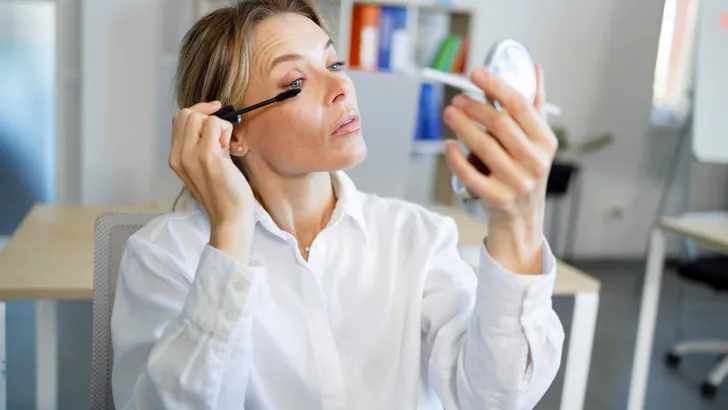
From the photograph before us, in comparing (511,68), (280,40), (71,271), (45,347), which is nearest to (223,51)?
(280,40)

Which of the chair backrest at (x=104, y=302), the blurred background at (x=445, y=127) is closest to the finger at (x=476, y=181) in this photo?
the chair backrest at (x=104, y=302)

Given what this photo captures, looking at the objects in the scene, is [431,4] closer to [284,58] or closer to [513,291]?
[284,58]

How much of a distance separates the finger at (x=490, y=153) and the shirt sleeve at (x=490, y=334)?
13 cm

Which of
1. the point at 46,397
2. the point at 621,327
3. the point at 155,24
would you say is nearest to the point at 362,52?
the point at 155,24

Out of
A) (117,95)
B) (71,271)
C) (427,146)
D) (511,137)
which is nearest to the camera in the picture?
(511,137)

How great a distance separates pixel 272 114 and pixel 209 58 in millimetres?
133

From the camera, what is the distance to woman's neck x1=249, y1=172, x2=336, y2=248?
3.33 ft

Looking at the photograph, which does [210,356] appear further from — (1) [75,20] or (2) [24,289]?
(1) [75,20]

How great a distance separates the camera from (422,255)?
3.29ft

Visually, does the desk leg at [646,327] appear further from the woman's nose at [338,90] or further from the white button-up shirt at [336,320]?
the woman's nose at [338,90]

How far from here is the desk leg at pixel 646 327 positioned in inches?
82.7

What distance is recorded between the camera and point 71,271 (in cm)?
131

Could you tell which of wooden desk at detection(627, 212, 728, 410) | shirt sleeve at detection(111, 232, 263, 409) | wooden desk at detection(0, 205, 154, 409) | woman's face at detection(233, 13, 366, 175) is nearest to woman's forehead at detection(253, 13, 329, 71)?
woman's face at detection(233, 13, 366, 175)

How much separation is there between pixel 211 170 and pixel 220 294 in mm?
140
